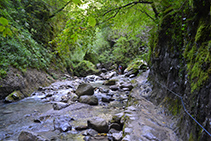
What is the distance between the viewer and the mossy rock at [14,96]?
561 centimetres

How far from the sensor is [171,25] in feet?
13.5

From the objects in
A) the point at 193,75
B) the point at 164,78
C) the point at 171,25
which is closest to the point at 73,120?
the point at 164,78

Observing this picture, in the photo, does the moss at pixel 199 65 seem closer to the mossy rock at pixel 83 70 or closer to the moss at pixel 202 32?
the moss at pixel 202 32

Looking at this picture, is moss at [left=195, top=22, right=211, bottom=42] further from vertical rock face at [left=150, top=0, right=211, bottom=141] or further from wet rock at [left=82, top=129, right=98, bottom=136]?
wet rock at [left=82, top=129, right=98, bottom=136]

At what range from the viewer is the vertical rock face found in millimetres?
2053

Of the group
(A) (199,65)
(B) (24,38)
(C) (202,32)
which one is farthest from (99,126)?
(B) (24,38)

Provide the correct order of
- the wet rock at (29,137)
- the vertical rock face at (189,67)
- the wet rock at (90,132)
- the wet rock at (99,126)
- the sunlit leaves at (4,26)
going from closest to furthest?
1. the sunlit leaves at (4,26)
2. the vertical rock face at (189,67)
3. the wet rock at (29,137)
4. the wet rock at (90,132)
5. the wet rock at (99,126)

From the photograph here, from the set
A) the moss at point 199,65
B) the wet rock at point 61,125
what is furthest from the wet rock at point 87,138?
the moss at point 199,65

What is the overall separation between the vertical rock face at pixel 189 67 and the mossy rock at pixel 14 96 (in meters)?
5.76

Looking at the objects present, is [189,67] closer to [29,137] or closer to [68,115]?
[29,137]

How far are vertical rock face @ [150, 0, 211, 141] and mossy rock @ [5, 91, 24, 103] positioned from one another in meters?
5.76

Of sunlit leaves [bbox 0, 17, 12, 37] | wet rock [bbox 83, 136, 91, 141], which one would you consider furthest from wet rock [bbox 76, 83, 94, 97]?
sunlit leaves [bbox 0, 17, 12, 37]

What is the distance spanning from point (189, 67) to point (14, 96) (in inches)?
258

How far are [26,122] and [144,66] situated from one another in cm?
960
